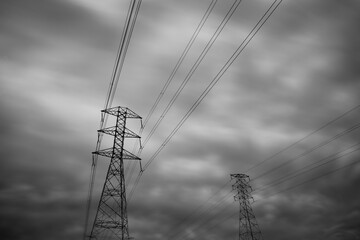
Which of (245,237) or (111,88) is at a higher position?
(111,88)

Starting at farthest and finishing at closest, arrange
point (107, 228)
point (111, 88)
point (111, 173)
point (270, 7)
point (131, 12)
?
point (111, 173) → point (107, 228) → point (111, 88) → point (131, 12) → point (270, 7)

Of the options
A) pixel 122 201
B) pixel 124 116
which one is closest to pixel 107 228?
pixel 122 201

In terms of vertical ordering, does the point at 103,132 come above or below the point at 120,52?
above

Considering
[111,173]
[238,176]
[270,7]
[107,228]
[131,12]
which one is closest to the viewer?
[270,7]

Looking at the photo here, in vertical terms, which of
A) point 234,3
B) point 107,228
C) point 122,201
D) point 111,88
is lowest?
point 107,228

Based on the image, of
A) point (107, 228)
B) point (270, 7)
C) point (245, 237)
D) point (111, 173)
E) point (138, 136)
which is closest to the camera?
point (270, 7)

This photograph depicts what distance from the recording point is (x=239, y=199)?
38.8 metres

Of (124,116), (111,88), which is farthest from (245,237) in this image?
(111,88)

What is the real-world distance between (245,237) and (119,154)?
24.0m

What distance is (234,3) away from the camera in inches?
404

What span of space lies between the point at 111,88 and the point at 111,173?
854 cm

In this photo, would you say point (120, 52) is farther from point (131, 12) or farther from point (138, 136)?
point (138, 136)

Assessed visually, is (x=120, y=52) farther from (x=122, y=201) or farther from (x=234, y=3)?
(x=122, y=201)

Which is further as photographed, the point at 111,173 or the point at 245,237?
the point at 245,237
